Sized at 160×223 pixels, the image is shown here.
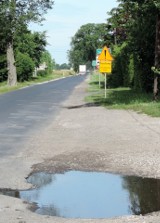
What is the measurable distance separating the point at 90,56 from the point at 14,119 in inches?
5777

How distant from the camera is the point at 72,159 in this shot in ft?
31.9

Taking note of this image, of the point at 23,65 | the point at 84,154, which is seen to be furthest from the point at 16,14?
the point at 84,154

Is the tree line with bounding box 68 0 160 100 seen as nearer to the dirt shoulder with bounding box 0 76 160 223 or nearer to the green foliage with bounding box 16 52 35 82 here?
the dirt shoulder with bounding box 0 76 160 223

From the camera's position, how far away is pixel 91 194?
736 centimetres

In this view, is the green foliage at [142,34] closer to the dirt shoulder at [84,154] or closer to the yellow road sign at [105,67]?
the yellow road sign at [105,67]

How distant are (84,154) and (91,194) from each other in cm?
285

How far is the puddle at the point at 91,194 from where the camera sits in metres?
6.45

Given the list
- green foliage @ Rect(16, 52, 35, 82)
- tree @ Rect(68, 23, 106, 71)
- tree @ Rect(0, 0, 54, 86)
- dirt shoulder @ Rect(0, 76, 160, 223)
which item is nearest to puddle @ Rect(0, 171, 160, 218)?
dirt shoulder @ Rect(0, 76, 160, 223)

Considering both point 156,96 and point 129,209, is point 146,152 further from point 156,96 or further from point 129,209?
point 156,96

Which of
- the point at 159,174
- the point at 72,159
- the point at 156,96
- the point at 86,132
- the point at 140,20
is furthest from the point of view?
the point at 140,20

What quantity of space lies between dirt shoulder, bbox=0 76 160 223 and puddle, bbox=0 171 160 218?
0.93 feet

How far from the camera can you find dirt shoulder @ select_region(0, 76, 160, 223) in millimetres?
6476

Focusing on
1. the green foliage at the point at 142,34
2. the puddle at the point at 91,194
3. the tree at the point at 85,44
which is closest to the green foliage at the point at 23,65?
the green foliage at the point at 142,34

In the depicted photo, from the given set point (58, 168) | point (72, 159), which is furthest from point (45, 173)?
point (72, 159)
